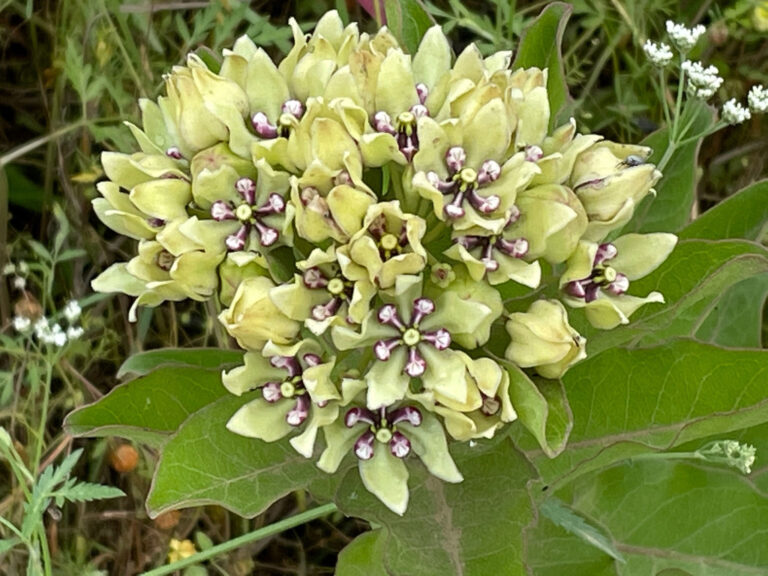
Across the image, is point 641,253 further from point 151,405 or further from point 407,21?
point 151,405

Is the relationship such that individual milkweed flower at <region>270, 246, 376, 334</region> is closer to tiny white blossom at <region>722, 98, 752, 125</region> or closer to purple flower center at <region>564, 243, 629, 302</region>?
purple flower center at <region>564, 243, 629, 302</region>

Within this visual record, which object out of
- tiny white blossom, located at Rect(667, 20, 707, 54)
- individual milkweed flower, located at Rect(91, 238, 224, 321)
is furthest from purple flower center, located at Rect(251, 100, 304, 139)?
tiny white blossom, located at Rect(667, 20, 707, 54)

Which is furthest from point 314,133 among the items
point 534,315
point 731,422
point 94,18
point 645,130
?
point 645,130

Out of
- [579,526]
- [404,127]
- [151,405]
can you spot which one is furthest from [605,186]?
[151,405]

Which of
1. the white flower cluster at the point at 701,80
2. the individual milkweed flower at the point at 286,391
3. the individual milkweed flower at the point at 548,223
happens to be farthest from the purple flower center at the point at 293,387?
the white flower cluster at the point at 701,80

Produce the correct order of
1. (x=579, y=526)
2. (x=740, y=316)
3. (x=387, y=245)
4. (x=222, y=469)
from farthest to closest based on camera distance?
(x=740, y=316), (x=579, y=526), (x=222, y=469), (x=387, y=245)

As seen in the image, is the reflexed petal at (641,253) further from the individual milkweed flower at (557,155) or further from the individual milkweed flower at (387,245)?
the individual milkweed flower at (387,245)
